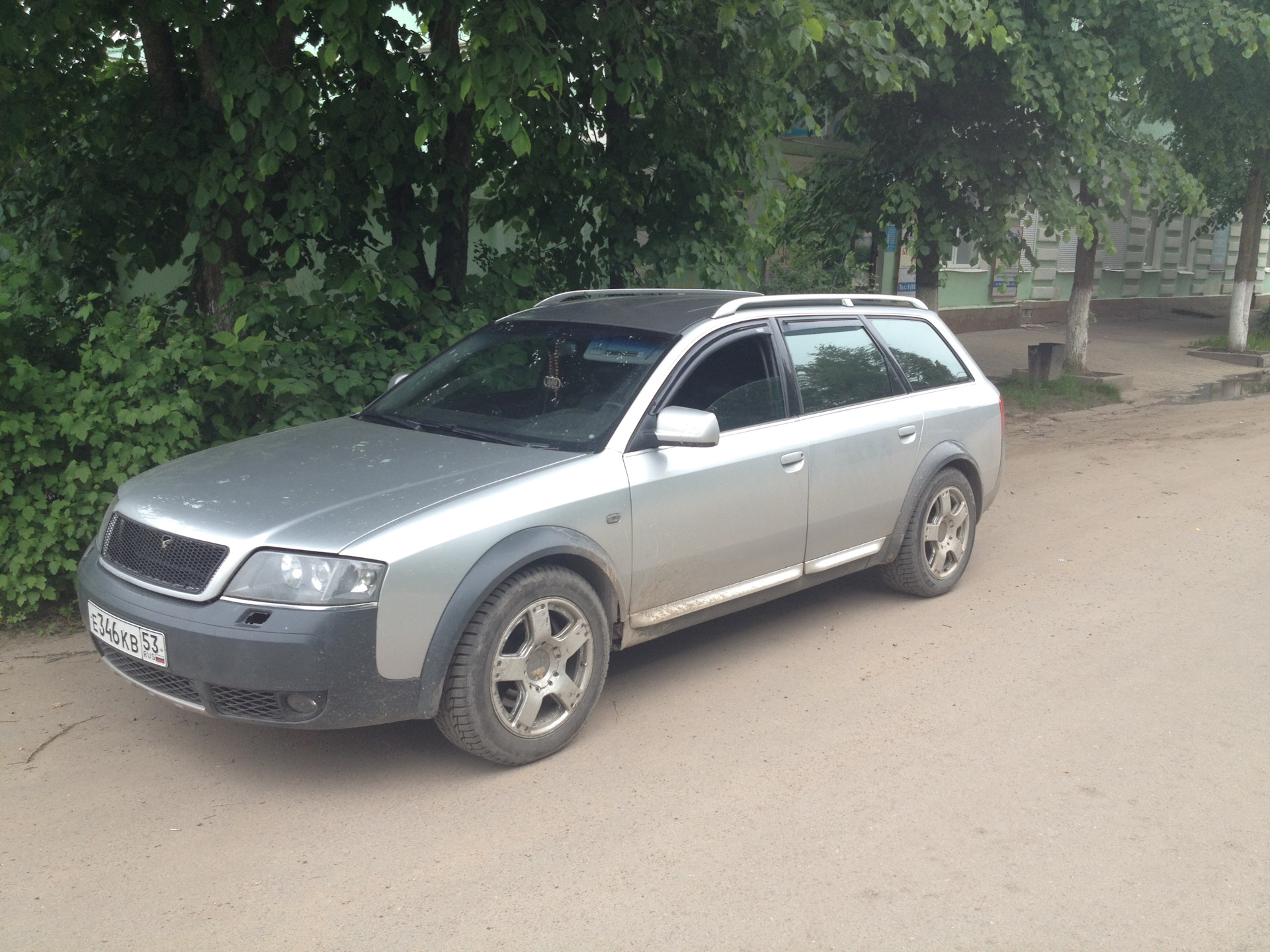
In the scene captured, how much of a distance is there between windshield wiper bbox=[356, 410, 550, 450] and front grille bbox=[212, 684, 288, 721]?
1.36 m

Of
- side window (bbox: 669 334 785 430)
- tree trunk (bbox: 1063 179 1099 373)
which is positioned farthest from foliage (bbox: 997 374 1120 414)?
side window (bbox: 669 334 785 430)

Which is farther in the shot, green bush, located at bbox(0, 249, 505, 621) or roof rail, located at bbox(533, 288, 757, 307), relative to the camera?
roof rail, located at bbox(533, 288, 757, 307)

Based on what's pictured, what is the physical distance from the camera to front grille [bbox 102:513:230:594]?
12.7 feet

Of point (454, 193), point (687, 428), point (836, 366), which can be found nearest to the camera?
point (687, 428)

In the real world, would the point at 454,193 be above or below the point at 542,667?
above

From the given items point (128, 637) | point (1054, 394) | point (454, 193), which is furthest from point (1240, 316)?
point (128, 637)

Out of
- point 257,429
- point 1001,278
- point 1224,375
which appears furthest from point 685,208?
point 1001,278

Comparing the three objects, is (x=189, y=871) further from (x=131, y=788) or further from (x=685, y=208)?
(x=685, y=208)

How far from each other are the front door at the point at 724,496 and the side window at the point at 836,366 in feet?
0.60

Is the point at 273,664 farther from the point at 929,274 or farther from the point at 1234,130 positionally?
the point at 1234,130

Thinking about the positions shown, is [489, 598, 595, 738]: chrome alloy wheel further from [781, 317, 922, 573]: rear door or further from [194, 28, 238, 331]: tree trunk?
[194, 28, 238, 331]: tree trunk

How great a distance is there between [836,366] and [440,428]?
6.37ft

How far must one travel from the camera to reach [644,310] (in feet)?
17.7

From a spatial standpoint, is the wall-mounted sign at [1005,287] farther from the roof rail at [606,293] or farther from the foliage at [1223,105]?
the roof rail at [606,293]
